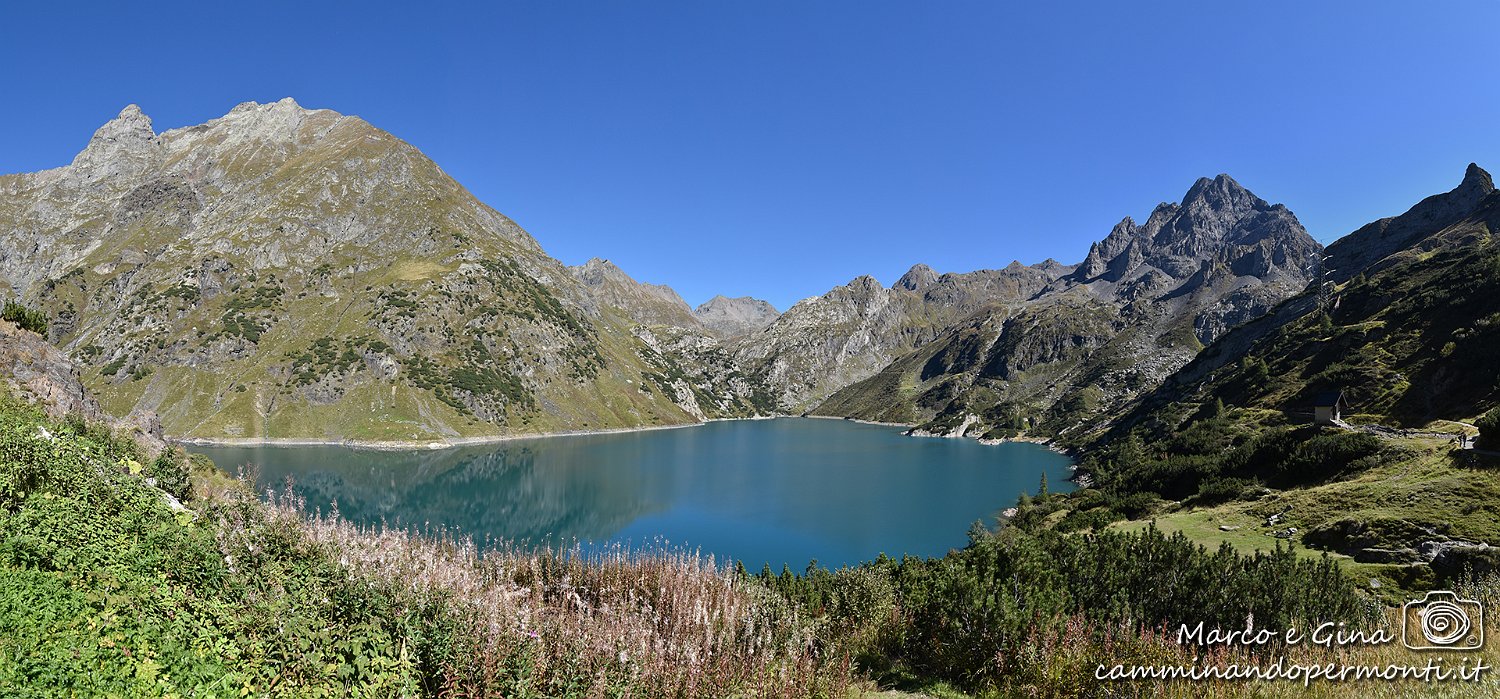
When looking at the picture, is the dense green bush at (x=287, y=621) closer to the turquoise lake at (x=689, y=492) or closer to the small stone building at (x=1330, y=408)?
the turquoise lake at (x=689, y=492)

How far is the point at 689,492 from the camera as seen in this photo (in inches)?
4429

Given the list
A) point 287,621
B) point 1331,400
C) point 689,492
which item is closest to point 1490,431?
point 1331,400

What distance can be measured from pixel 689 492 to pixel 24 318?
285 feet

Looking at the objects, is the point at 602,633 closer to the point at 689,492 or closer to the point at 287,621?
the point at 287,621

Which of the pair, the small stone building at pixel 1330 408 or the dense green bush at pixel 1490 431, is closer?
the dense green bush at pixel 1490 431

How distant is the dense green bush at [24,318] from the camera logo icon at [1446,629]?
65.5m

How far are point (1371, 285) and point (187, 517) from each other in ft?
593

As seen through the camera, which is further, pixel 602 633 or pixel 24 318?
pixel 24 318

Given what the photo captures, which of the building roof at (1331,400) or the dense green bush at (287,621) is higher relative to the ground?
the building roof at (1331,400)

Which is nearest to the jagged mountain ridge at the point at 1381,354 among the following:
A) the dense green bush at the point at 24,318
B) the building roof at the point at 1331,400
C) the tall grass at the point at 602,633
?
the building roof at the point at 1331,400

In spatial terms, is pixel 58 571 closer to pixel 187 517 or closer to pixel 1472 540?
pixel 187 517

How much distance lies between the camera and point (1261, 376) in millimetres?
104875

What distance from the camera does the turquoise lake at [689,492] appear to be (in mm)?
76562

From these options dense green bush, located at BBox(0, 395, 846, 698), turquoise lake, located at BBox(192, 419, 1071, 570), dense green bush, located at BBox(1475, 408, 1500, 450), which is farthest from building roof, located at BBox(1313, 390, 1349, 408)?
dense green bush, located at BBox(0, 395, 846, 698)
